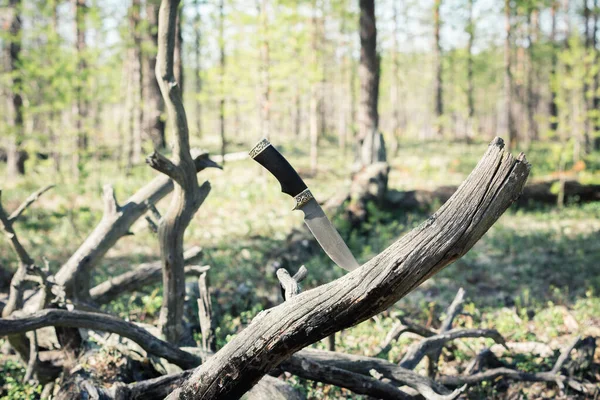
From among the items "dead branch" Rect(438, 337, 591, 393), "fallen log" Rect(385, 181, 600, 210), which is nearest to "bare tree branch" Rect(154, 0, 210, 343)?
"dead branch" Rect(438, 337, 591, 393)

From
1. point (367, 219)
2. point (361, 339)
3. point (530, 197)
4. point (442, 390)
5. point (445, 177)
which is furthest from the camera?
point (445, 177)

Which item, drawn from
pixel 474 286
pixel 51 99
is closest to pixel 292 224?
pixel 474 286

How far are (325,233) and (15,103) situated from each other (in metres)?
14.7

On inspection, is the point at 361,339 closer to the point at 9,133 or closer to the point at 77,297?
the point at 77,297

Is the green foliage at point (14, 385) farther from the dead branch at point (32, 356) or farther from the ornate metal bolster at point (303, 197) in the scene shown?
the ornate metal bolster at point (303, 197)

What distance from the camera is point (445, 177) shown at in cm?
1493

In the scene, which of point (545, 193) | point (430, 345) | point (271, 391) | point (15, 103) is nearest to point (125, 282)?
point (271, 391)

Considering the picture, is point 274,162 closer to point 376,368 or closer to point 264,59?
point 376,368

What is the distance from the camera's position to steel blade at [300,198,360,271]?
252cm

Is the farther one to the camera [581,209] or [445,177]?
[445,177]

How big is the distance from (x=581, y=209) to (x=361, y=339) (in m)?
8.48

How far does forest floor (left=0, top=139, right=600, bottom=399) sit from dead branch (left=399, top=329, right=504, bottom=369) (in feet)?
1.86

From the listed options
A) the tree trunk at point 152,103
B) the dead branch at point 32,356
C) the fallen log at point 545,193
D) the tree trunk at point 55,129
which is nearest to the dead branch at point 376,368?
the dead branch at point 32,356

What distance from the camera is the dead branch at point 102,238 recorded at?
4.75 meters
